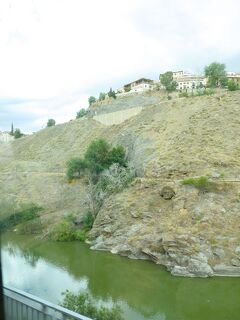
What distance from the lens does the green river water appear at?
257 inches

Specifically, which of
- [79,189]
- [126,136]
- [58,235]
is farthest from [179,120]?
[58,235]

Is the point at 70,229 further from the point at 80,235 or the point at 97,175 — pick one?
the point at 97,175

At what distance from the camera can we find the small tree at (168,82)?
25.7m

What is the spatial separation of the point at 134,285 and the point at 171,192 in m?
3.59

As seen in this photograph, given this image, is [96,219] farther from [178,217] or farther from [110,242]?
[178,217]

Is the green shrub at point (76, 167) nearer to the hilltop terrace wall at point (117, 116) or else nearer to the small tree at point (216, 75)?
the hilltop terrace wall at point (117, 116)

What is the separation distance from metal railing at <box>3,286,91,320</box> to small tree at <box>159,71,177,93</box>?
2414 cm

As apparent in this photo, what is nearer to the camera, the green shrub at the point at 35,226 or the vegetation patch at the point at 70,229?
the green shrub at the point at 35,226

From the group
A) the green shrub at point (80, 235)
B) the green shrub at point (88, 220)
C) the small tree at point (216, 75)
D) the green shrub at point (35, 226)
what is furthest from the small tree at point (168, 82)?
the green shrub at point (35, 226)

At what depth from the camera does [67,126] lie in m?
21.9

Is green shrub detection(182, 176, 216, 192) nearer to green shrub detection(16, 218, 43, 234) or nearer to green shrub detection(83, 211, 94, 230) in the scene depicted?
green shrub detection(83, 211, 94, 230)

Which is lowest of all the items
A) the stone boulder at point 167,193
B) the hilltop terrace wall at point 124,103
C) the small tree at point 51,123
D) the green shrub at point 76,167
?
the stone boulder at point 167,193

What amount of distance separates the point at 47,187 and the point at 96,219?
6.62 feet

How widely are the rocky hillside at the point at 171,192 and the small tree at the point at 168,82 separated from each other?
813 centimetres
